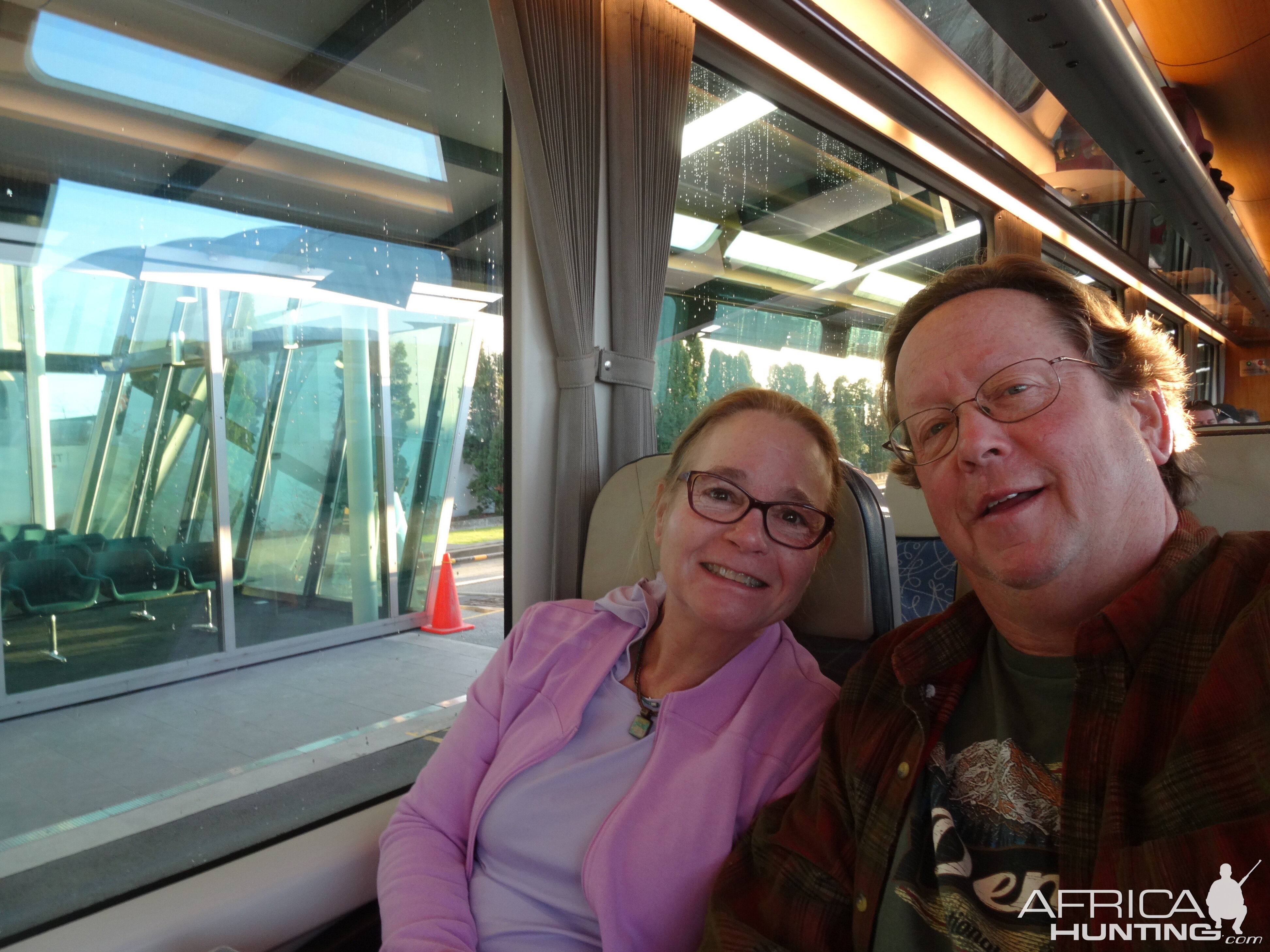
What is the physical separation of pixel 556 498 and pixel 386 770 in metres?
0.84

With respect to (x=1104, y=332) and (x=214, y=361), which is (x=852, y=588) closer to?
(x=1104, y=332)

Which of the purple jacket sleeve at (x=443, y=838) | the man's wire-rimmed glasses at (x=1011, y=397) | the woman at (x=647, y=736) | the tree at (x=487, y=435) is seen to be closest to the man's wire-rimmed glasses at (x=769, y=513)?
the woman at (x=647, y=736)

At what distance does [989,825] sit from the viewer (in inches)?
36.3

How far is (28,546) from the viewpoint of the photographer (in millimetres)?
1771

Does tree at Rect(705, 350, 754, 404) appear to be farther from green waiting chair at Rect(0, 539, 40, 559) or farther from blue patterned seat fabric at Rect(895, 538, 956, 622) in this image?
green waiting chair at Rect(0, 539, 40, 559)

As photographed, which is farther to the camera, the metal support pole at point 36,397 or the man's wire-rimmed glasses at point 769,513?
the metal support pole at point 36,397

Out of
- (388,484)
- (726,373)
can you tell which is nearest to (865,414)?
(726,373)

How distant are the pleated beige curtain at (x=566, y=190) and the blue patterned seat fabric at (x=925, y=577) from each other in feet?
3.01

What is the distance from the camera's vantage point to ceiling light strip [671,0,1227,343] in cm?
230

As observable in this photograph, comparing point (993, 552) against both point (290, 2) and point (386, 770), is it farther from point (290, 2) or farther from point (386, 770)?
point (290, 2)

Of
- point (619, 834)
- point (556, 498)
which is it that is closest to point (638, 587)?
point (619, 834)

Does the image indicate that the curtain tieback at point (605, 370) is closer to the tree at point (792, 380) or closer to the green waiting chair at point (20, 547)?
the tree at point (792, 380)

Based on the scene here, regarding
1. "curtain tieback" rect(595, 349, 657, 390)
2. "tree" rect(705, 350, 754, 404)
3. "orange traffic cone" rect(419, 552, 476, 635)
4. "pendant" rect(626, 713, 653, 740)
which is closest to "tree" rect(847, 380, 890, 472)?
"tree" rect(705, 350, 754, 404)

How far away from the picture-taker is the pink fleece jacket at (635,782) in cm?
112
